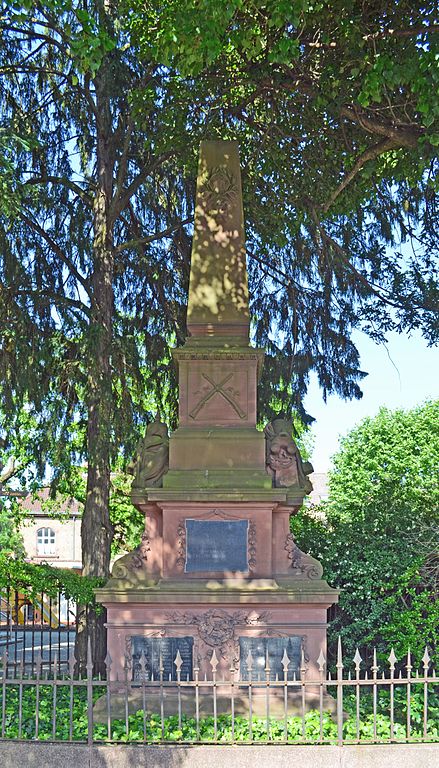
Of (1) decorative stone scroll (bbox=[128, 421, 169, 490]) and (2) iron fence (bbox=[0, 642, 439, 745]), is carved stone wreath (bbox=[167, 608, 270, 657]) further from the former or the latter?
(1) decorative stone scroll (bbox=[128, 421, 169, 490])

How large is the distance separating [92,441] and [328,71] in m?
6.49

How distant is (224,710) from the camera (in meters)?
9.94

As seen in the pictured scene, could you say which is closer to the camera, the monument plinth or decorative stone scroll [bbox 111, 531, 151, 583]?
the monument plinth

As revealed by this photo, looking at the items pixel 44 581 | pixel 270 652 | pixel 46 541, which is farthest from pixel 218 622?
pixel 46 541

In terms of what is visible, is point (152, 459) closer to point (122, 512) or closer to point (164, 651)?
point (164, 651)

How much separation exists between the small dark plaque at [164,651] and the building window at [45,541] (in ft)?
164

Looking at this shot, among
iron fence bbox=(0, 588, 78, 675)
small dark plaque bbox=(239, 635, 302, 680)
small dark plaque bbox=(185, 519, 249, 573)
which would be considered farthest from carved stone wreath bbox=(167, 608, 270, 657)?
iron fence bbox=(0, 588, 78, 675)

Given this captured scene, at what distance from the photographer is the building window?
59094 millimetres

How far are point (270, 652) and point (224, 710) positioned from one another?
0.92 metres

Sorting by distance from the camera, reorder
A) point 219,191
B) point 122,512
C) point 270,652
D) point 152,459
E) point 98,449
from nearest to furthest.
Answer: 1. point 270,652
2. point 152,459
3. point 219,191
4. point 98,449
5. point 122,512

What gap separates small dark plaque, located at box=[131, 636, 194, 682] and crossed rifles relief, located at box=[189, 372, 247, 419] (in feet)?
8.90

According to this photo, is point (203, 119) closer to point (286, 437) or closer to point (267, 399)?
point (267, 399)

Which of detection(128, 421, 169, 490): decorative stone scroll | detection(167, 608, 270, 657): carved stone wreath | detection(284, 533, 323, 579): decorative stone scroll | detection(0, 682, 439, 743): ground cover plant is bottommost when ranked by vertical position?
detection(0, 682, 439, 743): ground cover plant

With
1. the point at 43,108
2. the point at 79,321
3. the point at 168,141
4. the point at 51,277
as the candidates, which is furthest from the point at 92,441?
the point at 43,108
